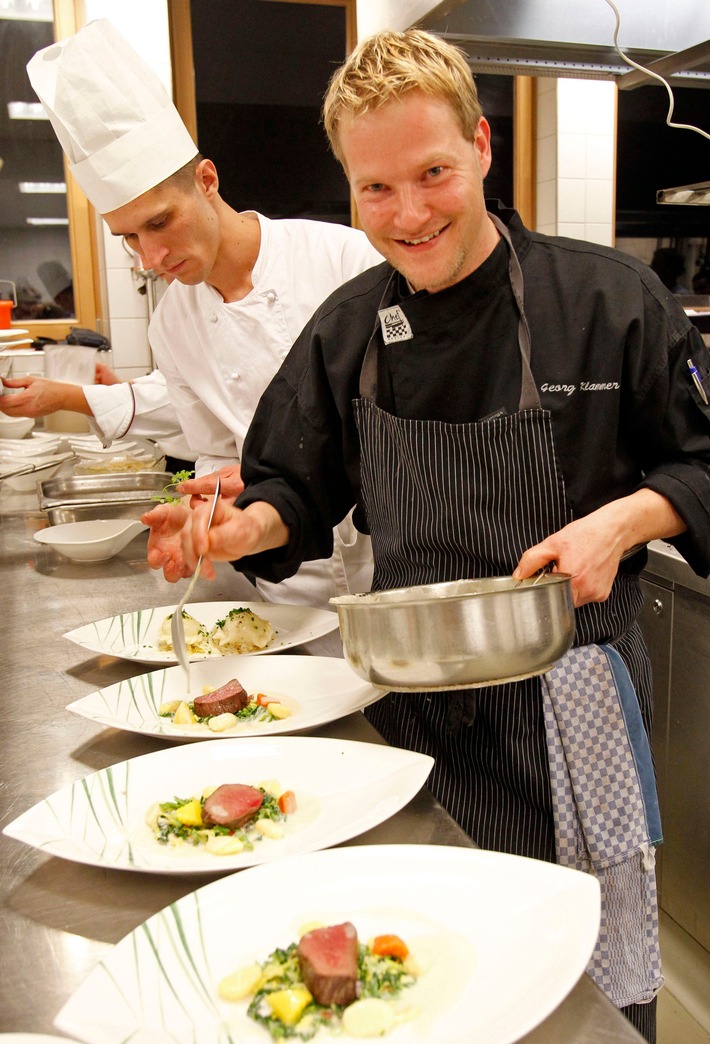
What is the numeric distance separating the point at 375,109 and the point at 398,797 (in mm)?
897

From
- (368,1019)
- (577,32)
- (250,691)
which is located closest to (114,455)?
(577,32)

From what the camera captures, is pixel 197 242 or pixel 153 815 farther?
pixel 197 242

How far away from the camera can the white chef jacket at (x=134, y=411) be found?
294cm

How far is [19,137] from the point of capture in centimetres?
504

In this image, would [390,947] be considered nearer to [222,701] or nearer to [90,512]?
[222,701]

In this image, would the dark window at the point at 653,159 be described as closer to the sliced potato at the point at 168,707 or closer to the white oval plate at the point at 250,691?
the white oval plate at the point at 250,691

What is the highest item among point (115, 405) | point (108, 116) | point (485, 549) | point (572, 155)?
point (572, 155)

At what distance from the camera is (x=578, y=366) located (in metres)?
1.37

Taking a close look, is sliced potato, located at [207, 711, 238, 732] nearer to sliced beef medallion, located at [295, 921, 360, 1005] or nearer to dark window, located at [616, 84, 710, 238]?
sliced beef medallion, located at [295, 921, 360, 1005]

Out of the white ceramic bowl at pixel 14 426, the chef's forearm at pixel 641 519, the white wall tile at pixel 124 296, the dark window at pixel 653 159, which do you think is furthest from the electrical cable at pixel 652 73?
the dark window at pixel 653 159

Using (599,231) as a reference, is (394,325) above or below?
below

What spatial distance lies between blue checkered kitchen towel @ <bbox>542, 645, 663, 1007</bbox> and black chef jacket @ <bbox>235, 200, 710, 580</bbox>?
0.82 feet

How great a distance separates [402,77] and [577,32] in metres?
1.03

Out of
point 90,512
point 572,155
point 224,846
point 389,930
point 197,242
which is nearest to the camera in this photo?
point 389,930
